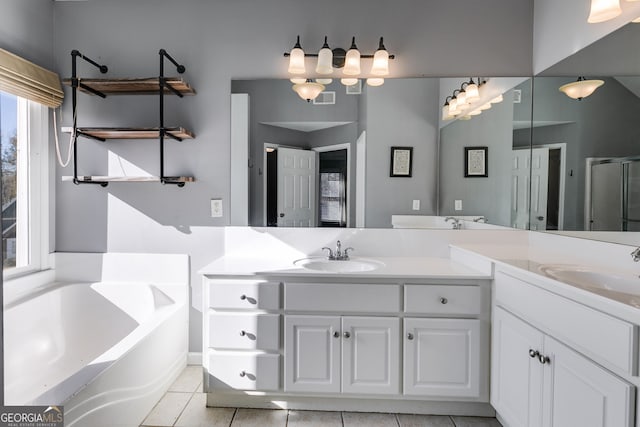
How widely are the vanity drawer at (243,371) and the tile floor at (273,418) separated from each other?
0.53ft

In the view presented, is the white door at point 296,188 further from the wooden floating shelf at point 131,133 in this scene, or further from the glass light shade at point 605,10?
the glass light shade at point 605,10

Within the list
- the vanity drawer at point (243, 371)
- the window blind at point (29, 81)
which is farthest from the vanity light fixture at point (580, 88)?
the window blind at point (29, 81)

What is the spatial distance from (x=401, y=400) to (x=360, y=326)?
515 mm

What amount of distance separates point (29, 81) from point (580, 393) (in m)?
3.17

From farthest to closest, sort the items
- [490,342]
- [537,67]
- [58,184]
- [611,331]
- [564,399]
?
[58,184]
[537,67]
[490,342]
[564,399]
[611,331]

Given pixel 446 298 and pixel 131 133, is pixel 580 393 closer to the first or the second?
pixel 446 298

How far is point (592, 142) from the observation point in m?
1.85

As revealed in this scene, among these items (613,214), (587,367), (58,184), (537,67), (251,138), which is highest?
(537,67)

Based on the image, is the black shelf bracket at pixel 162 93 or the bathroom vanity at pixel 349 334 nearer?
the bathroom vanity at pixel 349 334

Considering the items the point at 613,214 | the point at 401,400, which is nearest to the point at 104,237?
the point at 401,400

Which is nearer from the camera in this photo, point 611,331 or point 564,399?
point 611,331

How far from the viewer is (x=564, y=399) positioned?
1346 mm

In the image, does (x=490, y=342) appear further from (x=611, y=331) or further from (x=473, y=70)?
(x=473, y=70)

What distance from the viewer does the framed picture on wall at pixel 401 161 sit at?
2346 millimetres
